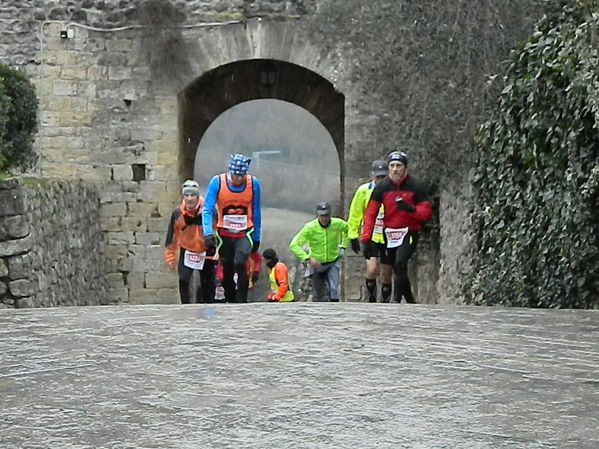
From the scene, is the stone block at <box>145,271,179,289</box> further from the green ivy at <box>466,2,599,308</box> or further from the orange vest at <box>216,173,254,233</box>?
the green ivy at <box>466,2,599,308</box>

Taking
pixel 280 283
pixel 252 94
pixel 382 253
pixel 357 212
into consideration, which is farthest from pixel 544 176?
pixel 252 94

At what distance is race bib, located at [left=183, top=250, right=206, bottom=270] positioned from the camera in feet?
27.8

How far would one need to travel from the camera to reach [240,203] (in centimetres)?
821

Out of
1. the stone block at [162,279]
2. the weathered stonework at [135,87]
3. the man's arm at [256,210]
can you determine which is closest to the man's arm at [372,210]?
the man's arm at [256,210]

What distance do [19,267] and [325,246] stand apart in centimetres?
329

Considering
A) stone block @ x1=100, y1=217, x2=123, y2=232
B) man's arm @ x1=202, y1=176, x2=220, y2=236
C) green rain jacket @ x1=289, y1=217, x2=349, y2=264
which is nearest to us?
man's arm @ x1=202, y1=176, x2=220, y2=236

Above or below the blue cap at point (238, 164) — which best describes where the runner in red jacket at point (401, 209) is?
below

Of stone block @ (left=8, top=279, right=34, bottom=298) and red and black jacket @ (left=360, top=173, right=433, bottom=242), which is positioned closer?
stone block @ (left=8, top=279, right=34, bottom=298)

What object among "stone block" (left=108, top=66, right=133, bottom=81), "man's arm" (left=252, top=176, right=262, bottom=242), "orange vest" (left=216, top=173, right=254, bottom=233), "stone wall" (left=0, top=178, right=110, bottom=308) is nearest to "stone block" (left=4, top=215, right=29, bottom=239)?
"stone wall" (left=0, top=178, right=110, bottom=308)

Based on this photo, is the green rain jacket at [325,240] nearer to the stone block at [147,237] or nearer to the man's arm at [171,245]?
the man's arm at [171,245]

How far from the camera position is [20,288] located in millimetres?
7777

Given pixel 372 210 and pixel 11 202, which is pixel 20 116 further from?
pixel 372 210

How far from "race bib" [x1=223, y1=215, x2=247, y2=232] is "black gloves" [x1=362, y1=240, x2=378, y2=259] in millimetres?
1116

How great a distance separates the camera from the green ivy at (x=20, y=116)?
38.2ft
